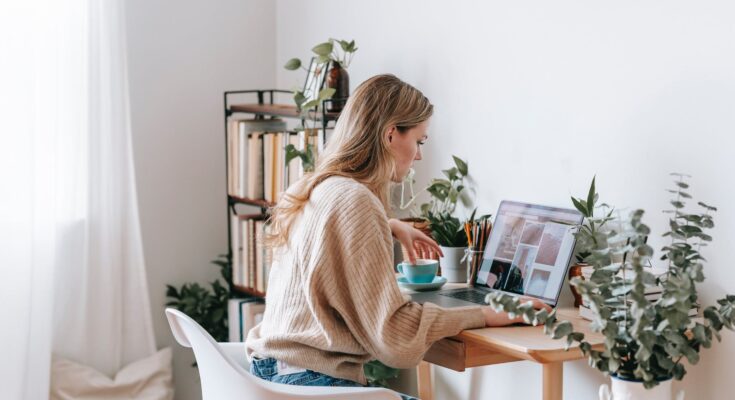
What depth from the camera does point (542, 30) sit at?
2539mm

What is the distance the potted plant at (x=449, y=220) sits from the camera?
2.68 metres

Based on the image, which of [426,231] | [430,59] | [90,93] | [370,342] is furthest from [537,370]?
[90,93]

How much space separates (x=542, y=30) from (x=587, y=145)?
34cm

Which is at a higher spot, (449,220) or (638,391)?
(449,220)

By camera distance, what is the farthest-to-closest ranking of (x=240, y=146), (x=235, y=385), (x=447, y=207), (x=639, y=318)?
1. (x=240, y=146)
2. (x=447, y=207)
3. (x=235, y=385)
4. (x=639, y=318)

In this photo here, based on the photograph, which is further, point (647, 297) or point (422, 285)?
point (422, 285)

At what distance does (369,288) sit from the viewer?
6.77 feet

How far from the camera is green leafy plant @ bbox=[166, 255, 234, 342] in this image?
3627 mm

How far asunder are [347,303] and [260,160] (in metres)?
A: 1.35

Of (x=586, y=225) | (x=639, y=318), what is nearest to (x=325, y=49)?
(x=586, y=225)

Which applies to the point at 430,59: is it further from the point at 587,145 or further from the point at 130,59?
the point at 130,59

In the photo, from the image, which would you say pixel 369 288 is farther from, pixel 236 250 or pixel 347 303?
pixel 236 250

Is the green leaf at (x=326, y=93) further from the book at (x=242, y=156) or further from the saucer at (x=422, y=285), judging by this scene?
the saucer at (x=422, y=285)

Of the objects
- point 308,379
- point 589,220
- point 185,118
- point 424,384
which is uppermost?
point 185,118
